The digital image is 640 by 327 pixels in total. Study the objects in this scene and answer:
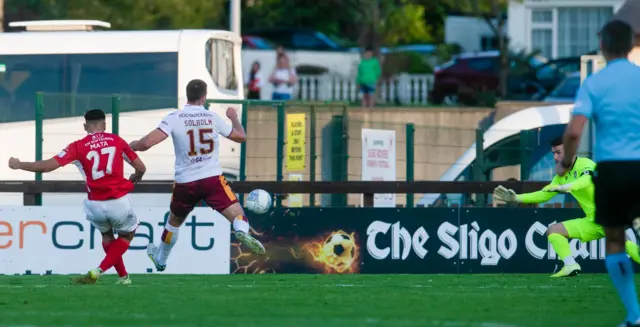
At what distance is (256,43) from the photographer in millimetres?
38719

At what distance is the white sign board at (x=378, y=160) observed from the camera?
69.7ft

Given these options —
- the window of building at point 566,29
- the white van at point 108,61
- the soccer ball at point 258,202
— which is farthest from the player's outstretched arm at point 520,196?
the window of building at point 566,29

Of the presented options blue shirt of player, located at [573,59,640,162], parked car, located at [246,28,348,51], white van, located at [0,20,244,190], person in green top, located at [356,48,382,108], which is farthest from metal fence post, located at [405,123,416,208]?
parked car, located at [246,28,348,51]

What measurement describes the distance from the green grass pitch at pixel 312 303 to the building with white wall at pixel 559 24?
26.5 meters

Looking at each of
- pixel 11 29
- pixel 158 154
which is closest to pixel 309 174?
pixel 158 154

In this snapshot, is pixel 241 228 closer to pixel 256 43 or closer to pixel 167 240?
pixel 167 240

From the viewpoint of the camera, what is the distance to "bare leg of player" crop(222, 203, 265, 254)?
48.5ft

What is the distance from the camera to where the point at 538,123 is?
23625mm

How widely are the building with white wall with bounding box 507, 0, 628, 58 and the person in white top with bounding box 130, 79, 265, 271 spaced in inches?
1074

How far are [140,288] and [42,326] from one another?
3.43 meters

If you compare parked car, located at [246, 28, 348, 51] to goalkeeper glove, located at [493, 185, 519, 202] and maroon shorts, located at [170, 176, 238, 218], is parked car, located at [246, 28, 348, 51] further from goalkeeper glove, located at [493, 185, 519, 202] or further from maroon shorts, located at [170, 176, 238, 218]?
maroon shorts, located at [170, 176, 238, 218]

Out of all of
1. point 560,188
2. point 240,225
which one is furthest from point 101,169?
point 560,188

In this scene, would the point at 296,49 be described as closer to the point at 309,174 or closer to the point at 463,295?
the point at 309,174

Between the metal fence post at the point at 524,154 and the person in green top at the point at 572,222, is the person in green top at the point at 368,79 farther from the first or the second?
the person in green top at the point at 572,222
